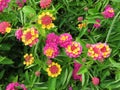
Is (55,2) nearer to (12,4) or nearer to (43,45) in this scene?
(12,4)

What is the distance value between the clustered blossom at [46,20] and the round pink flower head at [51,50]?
105 millimetres

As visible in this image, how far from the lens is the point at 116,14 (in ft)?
6.49

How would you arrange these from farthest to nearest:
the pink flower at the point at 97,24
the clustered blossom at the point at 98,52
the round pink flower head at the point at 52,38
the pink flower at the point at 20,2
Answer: the pink flower at the point at 20,2
the pink flower at the point at 97,24
the round pink flower head at the point at 52,38
the clustered blossom at the point at 98,52

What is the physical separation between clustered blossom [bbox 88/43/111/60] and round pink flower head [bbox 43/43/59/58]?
17 centimetres

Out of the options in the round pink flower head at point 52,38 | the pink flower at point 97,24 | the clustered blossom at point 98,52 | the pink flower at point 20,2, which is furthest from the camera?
the pink flower at point 20,2

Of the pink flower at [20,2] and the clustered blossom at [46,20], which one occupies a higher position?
the pink flower at [20,2]

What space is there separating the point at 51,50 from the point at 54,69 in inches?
4.5

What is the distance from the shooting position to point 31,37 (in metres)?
1.75

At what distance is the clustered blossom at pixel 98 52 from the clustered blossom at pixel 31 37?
0.28 m

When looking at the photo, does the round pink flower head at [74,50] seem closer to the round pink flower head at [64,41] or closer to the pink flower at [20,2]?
the round pink flower head at [64,41]

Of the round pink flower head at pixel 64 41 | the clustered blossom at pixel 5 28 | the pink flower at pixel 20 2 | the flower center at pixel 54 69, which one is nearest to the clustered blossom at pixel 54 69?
the flower center at pixel 54 69

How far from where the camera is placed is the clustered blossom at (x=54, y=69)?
70.9 inches

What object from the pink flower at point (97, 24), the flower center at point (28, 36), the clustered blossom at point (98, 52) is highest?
the pink flower at point (97, 24)

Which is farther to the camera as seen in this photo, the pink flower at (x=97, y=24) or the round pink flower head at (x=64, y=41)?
the pink flower at (x=97, y=24)
